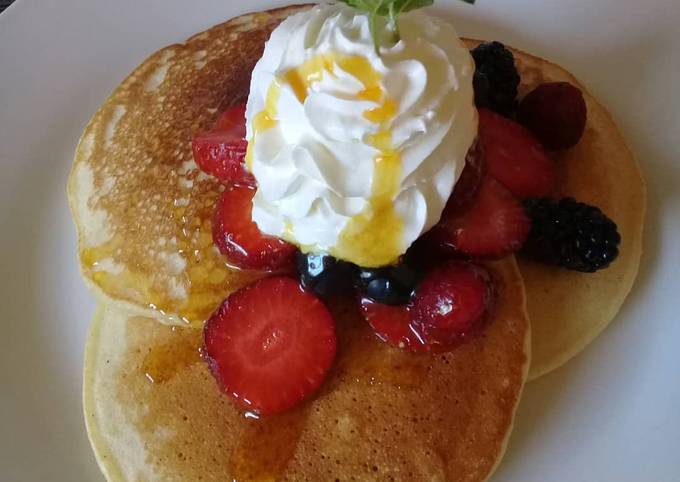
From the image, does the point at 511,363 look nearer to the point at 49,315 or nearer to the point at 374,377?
the point at 374,377

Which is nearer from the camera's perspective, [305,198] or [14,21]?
[305,198]

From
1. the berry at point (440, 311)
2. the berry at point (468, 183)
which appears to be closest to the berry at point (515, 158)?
the berry at point (468, 183)

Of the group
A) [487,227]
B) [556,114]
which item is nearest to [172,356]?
[487,227]

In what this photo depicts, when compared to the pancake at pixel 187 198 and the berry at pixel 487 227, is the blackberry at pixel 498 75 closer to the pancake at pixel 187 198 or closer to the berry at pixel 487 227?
the pancake at pixel 187 198

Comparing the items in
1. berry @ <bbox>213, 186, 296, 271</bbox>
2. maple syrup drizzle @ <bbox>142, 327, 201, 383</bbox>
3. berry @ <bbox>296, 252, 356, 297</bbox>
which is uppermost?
berry @ <bbox>213, 186, 296, 271</bbox>

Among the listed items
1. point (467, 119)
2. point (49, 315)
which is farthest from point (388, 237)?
point (49, 315)

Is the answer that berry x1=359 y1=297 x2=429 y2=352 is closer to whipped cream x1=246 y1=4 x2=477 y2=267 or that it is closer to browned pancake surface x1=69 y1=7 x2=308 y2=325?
whipped cream x1=246 y1=4 x2=477 y2=267

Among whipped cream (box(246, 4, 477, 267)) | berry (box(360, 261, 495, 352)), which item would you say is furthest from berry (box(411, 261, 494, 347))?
whipped cream (box(246, 4, 477, 267))
